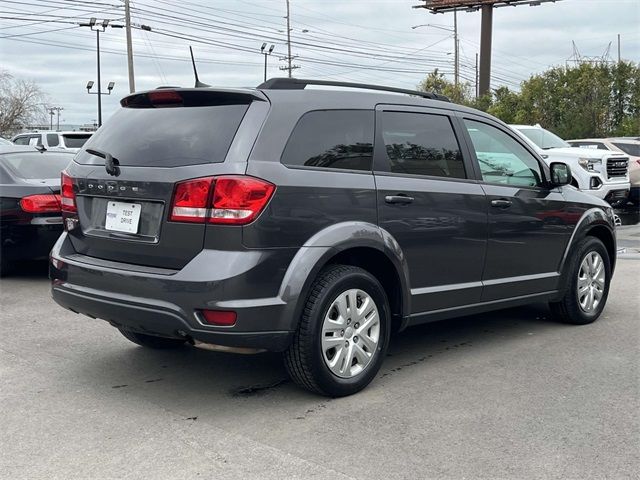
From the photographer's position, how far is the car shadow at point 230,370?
421 cm

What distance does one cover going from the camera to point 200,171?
12.5 ft

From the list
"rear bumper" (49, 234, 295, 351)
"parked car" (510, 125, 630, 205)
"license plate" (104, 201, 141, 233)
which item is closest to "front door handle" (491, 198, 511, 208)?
"rear bumper" (49, 234, 295, 351)

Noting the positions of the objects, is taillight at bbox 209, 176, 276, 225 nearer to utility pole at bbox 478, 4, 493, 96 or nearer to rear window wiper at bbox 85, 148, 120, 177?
rear window wiper at bbox 85, 148, 120, 177

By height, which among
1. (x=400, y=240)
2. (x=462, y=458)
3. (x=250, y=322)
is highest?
(x=400, y=240)

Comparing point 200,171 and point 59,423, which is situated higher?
point 200,171

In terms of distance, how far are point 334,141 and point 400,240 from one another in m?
0.75

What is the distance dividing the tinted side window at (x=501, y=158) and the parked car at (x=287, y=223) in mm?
36

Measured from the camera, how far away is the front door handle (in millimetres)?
5160

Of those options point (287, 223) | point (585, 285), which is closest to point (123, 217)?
point (287, 223)

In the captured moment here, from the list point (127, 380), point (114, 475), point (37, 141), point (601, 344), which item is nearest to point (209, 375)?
point (127, 380)

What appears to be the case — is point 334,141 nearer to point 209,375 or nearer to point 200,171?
point 200,171

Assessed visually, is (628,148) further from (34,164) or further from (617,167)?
(34,164)

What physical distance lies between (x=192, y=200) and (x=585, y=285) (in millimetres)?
3819

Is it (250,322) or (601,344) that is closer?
(250,322)
